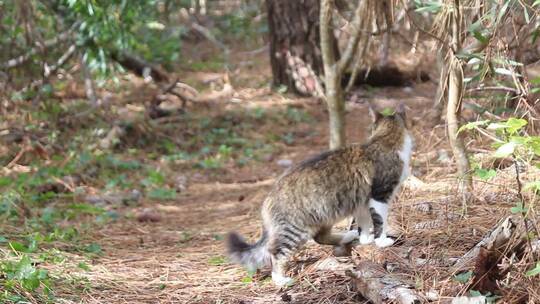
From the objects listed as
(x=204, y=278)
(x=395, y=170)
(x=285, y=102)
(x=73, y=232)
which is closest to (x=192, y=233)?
(x=73, y=232)

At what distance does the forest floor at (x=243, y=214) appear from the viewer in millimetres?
3912

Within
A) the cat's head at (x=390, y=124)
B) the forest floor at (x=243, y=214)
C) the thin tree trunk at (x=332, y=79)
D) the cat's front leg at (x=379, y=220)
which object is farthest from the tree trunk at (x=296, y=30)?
the cat's front leg at (x=379, y=220)

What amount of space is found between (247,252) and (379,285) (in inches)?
38.3

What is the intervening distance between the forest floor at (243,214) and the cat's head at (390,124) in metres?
0.52

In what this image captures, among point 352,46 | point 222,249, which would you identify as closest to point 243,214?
point 222,249

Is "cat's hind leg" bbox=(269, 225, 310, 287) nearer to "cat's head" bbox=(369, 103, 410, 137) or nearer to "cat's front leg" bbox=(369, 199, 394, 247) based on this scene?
"cat's front leg" bbox=(369, 199, 394, 247)

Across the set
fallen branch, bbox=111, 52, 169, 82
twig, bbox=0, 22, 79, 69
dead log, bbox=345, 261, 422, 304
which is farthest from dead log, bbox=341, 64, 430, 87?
dead log, bbox=345, 261, 422, 304

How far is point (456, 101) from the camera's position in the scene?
4.53m

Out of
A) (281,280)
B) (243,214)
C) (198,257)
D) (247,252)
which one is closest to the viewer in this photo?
(281,280)

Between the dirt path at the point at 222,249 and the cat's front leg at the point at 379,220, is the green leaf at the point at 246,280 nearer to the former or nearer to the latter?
the dirt path at the point at 222,249

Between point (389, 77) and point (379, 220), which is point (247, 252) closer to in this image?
point (379, 220)

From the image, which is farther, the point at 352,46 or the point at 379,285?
the point at 352,46

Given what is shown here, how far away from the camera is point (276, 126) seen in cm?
902

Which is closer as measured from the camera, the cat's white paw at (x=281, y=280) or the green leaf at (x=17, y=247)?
the cat's white paw at (x=281, y=280)
